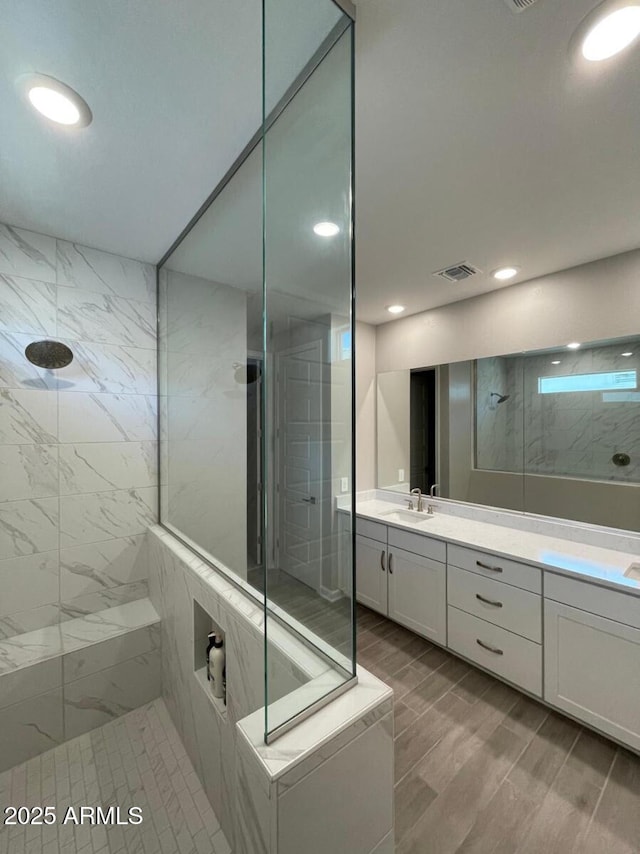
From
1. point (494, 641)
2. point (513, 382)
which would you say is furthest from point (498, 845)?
point (513, 382)

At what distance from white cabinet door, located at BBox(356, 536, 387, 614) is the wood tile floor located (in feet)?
2.02

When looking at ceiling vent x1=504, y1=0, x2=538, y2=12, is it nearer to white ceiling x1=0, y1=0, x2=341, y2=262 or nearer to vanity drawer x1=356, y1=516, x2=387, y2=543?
white ceiling x1=0, y1=0, x2=341, y2=262

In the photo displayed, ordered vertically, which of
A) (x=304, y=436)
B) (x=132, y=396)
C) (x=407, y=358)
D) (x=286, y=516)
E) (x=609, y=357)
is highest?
(x=407, y=358)

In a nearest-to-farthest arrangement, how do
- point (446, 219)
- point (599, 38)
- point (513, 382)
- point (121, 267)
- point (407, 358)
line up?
point (599, 38) → point (446, 219) → point (121, 267) → point (513, 382) → point (407, 358)

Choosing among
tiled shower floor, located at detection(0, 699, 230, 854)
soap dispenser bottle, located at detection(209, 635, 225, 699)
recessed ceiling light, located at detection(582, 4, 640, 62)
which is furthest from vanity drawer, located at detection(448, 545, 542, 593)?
recessed ceiling light, located at detection(582, 4, 640, 62)

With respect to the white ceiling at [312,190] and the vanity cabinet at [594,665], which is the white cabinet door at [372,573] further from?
the white ceiling at [312,190]

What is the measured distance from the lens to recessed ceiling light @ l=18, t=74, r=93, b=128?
3.48ft

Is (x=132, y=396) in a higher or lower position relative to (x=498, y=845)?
higher

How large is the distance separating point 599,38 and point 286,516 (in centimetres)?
162

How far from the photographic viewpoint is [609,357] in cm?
201

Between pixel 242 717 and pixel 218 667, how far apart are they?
0.22m

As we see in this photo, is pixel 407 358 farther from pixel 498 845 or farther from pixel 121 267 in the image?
pixel 498 845

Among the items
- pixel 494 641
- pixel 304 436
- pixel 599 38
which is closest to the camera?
pixel 599 38

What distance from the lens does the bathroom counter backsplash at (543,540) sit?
1.72 metres
